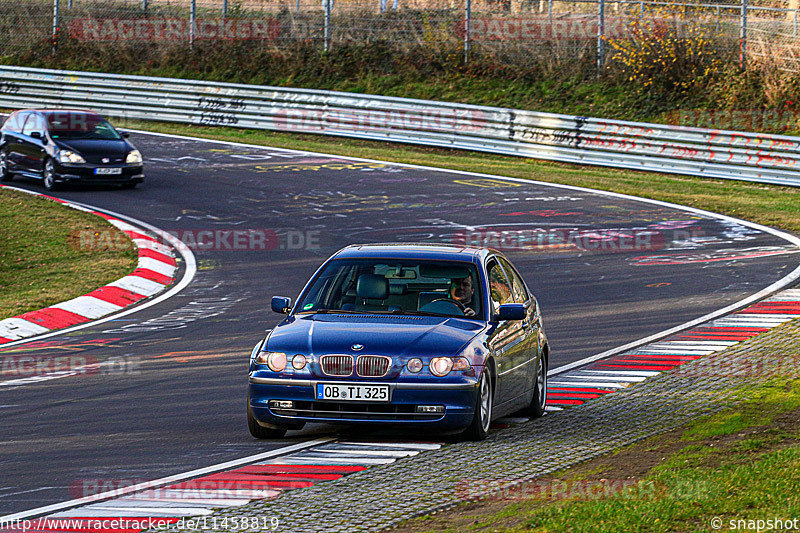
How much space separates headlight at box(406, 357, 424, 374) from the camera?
890 centimetres

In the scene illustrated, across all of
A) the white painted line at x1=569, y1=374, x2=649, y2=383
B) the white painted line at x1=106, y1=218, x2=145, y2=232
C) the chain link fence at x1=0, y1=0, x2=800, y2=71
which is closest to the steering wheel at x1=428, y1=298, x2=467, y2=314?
the white painted line at x1=569, y1=374, x2=649, y2=383

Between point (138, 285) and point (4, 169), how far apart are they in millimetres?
10410

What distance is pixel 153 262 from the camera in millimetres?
19000

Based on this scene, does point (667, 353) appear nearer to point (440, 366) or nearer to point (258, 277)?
point (440, 366)

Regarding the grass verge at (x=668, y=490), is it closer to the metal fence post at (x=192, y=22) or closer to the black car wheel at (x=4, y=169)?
the black car wheel at (x=4, y=169)

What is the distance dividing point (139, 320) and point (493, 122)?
16.5 m

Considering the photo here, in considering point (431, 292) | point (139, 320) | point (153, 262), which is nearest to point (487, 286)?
point (431, 292)

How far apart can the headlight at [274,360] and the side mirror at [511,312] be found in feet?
5.78

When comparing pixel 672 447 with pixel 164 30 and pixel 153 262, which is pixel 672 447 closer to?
pixel 153 262

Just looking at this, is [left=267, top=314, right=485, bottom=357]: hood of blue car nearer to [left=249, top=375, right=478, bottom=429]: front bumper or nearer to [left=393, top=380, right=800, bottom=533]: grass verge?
[left=249, top=375, right=478, bottom=429]: front bumper

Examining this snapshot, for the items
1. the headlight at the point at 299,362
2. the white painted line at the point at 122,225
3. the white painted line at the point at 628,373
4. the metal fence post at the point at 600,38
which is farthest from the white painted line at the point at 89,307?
the metal fence post at the point at 600,38

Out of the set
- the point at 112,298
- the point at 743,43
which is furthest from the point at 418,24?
the point at 112,298

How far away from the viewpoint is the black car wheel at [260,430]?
9.18 metres

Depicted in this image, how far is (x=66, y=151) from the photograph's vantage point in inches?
998
